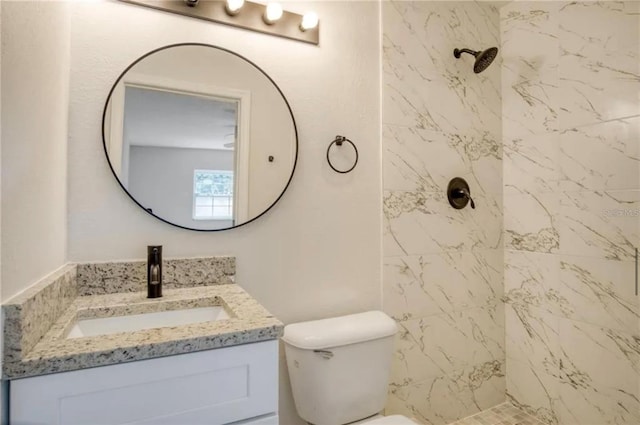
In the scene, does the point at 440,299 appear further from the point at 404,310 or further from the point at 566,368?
the point at 566,368

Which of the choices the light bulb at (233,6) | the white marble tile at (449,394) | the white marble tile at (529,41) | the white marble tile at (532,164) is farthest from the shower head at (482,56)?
→ the white marble tile at (449,394)

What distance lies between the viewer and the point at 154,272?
118 centimetres

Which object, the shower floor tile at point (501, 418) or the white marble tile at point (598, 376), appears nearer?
the white marble tile at point (598, 376)

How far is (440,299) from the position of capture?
1.82 m

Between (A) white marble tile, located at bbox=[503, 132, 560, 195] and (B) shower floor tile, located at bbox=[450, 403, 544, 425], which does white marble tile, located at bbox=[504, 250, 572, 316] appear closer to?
(A) white marble tile, located at bbox=[503, 132, 560, 195]

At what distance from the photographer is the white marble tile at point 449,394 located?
1.71 meters

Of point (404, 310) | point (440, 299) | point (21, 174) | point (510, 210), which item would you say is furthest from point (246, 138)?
point (510, 210)

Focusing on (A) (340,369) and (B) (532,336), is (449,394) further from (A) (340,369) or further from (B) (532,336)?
(A) (340,369)

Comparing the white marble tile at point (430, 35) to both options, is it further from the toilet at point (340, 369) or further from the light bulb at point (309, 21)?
the toilet at point (340, 369)

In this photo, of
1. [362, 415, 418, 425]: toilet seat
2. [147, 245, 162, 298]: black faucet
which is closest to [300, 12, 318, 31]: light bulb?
[147, 245, 162, 298]: black faucet

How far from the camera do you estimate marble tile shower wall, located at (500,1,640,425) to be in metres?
1.56

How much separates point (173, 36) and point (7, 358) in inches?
45.2

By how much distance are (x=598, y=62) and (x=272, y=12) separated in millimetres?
1542

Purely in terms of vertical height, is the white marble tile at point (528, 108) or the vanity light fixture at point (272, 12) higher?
the vanity light fixture at point (272, 12)
